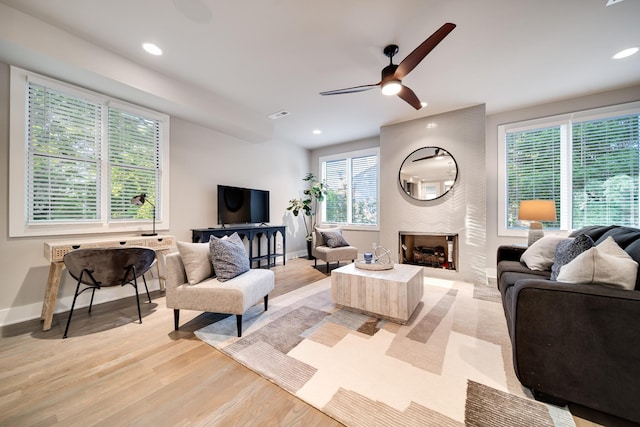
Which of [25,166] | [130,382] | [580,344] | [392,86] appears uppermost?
[392,86]

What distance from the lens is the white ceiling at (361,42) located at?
1975 mm

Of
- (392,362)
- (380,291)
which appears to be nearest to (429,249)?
(380,291)

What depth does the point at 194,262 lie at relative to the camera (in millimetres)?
2238

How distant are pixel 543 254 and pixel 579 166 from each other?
2173mm

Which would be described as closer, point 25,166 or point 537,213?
point 25,166

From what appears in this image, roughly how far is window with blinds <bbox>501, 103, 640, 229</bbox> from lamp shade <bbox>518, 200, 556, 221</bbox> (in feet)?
2.34

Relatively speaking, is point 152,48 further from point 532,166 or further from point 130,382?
point 532,166

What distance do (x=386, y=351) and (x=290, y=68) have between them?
307 cm

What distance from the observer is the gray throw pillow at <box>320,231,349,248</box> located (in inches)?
180

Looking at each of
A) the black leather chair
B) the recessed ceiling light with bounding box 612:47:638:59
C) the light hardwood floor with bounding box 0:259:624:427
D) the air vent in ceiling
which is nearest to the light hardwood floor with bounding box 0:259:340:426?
the light hardwood floor with bounding box 0:259:624:427

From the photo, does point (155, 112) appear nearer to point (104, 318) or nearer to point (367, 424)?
point (104, 318)

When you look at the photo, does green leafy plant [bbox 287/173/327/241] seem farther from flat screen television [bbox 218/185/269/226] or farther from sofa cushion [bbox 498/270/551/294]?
sofa cushion [bbox 498/270/551/294]

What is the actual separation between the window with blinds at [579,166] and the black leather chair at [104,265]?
5.25m

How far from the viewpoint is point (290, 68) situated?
279 cm
